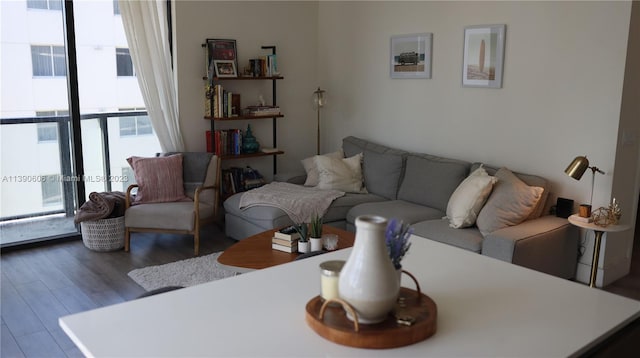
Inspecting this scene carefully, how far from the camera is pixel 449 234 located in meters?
4.52

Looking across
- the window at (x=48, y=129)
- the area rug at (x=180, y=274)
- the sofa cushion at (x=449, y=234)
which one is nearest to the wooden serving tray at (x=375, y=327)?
the sofa cushion at (x=449, y=234)

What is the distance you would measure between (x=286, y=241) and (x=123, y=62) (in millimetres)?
2819

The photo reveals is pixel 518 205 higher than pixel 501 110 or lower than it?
lower

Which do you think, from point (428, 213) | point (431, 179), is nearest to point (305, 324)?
point (428, 213)

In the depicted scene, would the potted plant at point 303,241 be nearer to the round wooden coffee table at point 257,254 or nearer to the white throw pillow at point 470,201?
the round wooden coffee table at point 257,254

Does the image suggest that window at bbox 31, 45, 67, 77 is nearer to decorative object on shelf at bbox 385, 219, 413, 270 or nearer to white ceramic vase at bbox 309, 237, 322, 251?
white ceramic vase at bbox 309, 237, 322, 251

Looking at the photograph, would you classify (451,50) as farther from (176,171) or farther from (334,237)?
(176,171)

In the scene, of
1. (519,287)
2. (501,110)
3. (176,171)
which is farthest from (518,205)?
(176,171)

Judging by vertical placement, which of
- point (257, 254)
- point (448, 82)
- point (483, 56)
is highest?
point (483, 56)

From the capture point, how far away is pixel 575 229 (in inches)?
179

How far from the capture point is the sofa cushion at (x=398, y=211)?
5023 millimetres

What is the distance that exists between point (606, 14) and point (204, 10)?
3.71 meters

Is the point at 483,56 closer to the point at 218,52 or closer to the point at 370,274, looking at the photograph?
the point at 218,52

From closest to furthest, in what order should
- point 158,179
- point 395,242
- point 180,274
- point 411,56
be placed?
point 395,242 → point 180,274 → point 158,179 → point 411,56
